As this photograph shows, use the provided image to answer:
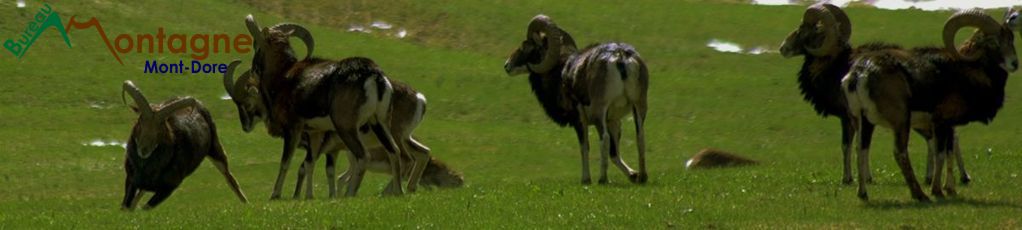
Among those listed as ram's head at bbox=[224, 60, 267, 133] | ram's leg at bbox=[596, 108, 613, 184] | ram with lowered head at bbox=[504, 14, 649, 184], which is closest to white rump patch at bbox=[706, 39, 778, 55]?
ram with lowered head at bbox=[504, 14, 649, 184]

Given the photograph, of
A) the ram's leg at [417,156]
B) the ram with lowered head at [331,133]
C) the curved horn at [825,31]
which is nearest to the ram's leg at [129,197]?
the ram with lowered head at [331,133]

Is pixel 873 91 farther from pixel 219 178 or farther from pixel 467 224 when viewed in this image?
pixel 219 178

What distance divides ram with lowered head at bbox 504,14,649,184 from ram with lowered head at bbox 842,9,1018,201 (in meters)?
4.62

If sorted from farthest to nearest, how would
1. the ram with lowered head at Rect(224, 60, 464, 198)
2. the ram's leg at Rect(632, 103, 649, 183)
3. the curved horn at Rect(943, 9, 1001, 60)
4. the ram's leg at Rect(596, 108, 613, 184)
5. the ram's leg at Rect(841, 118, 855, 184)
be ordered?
the ram with lowered head at Rect(224, 60, 464, 198) → the ram's leg at Rect(596, 108, 613, 184) → the ram's leg at Rect(632, 103, 649, 183) → the ram's leg at Rect(841, 118, 855, 184) → the curved horn at Rect(943, 9, 1001, 60)

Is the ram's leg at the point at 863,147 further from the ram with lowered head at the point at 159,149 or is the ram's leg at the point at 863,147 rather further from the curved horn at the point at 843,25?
the ram with lowered head at the point at 159,149

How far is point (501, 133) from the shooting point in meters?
50.3

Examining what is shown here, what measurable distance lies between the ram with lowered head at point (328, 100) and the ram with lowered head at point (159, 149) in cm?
135

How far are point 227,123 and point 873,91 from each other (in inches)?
1262

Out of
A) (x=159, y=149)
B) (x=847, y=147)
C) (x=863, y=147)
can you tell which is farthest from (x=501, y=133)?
(x=863, y=147)

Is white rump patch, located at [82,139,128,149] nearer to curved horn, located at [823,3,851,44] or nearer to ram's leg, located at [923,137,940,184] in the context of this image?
curved horn, located at [823,3,851,44]

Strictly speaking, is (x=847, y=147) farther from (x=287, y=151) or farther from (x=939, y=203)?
(x=287, y=151)

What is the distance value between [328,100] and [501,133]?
2428cm

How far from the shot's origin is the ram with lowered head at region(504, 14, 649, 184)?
26.4 metres

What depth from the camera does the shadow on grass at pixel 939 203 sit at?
20.8 m
